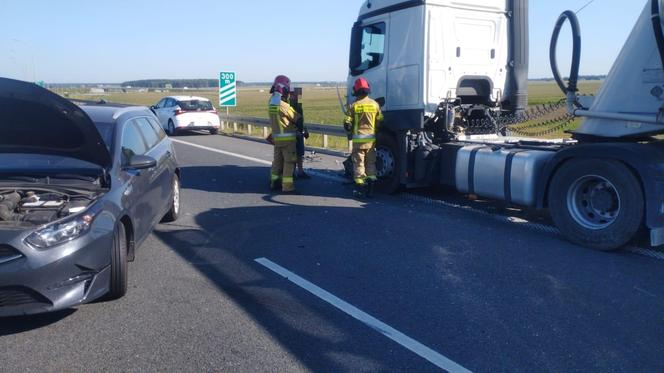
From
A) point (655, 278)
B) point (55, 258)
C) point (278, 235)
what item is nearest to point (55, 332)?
point (55, 258)

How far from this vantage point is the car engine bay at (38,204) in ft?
13.2

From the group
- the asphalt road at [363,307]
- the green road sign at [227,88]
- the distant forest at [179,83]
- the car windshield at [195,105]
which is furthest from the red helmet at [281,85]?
the distant forest at [179,83]

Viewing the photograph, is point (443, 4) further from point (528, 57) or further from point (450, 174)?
point (450, 174)

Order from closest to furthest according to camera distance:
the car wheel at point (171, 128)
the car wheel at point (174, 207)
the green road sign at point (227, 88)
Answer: the car wheel at point (174, 207) < the car wheel at point (171, 128) < the green road sign at point (227, 88)

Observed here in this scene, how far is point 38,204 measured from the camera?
430 centimetres

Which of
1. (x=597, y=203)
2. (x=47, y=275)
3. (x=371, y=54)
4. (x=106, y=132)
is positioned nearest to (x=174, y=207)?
(x=106, y=132)

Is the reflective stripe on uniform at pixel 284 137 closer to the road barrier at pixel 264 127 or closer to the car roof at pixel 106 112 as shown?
the car roof at pixel 106 112

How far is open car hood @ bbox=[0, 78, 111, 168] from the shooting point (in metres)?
4.44

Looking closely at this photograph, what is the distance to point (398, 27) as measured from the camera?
876 cm

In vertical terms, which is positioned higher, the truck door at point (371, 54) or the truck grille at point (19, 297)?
the truck door at point (371, 54)

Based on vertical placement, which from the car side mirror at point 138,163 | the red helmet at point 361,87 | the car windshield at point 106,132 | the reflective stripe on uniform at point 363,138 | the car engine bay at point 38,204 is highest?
the red helmet at point 361,87

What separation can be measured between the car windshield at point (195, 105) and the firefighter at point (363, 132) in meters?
14.2

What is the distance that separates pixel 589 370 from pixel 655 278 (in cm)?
212

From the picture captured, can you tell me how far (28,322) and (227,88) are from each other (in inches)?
851
